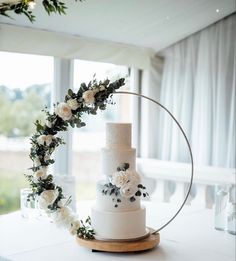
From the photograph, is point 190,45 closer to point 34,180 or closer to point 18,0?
point 18,0

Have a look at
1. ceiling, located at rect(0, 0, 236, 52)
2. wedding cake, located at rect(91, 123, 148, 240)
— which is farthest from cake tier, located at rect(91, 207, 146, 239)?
ceiling, located at rect(0, 0, 236, 52)

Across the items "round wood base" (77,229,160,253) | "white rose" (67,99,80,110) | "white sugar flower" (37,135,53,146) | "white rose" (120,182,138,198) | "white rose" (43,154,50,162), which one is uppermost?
"white rose" (67,99,80,110)

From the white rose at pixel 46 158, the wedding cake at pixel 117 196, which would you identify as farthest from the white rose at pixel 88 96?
the white rose at pixel 46 158

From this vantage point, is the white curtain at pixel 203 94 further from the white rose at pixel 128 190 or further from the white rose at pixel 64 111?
the white rose at pixel 64 111

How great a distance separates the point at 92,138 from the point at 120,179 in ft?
5.45

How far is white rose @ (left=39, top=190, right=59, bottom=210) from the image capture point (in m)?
1.69

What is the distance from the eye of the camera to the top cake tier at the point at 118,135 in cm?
173

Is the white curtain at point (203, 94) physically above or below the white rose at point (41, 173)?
above

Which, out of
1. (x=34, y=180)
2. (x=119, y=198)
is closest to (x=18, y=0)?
(x=34, y=180)

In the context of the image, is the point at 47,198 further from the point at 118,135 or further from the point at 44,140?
the point at 118,135

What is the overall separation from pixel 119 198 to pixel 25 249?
41 centimetres

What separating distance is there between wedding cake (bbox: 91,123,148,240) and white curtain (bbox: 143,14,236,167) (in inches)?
55.1

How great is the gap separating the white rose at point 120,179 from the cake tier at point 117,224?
0.40 feet

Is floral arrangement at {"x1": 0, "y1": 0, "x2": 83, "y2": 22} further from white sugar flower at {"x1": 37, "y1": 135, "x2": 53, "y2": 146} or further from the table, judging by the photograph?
the table
